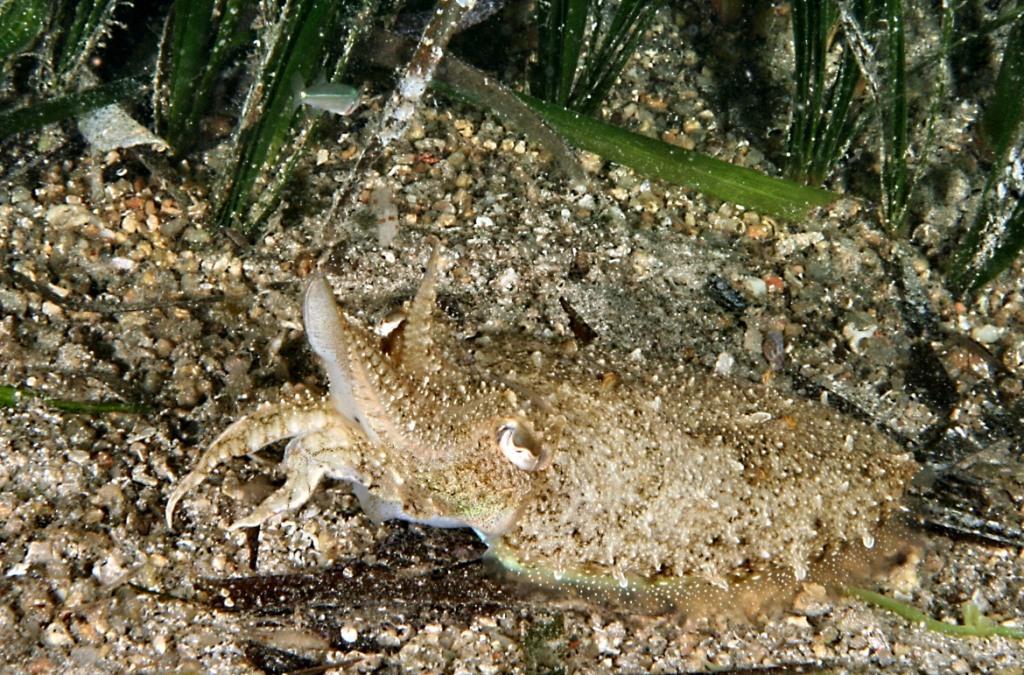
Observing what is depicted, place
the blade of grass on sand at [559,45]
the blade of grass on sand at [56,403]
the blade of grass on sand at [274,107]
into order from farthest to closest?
the blade of grass on sand at [559,45] < the blade of grass on sand at [274,107] < the blade of grass on sand at [56,403]

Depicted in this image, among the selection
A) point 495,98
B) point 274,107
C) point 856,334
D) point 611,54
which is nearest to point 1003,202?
point 856,334

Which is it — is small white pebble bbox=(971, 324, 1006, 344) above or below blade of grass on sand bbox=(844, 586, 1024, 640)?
above

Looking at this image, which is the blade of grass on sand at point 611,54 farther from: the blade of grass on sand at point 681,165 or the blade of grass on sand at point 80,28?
the blade of grass on sand at point 80,28

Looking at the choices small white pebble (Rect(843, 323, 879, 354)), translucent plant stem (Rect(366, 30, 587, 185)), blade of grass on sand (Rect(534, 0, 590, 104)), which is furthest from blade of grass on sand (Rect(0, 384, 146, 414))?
small white pebble (Rect(843, 323, 879, 354))

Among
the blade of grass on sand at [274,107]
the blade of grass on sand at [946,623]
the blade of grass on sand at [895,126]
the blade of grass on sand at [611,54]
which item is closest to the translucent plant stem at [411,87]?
the blade of grass on sand at [274,107]

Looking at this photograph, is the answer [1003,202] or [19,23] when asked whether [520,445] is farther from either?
[1003,202]

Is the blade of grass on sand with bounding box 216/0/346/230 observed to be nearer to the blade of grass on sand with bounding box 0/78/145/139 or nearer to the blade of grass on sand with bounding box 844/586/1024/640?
the blade of grass on sand with bounding box 0/78/145/139
